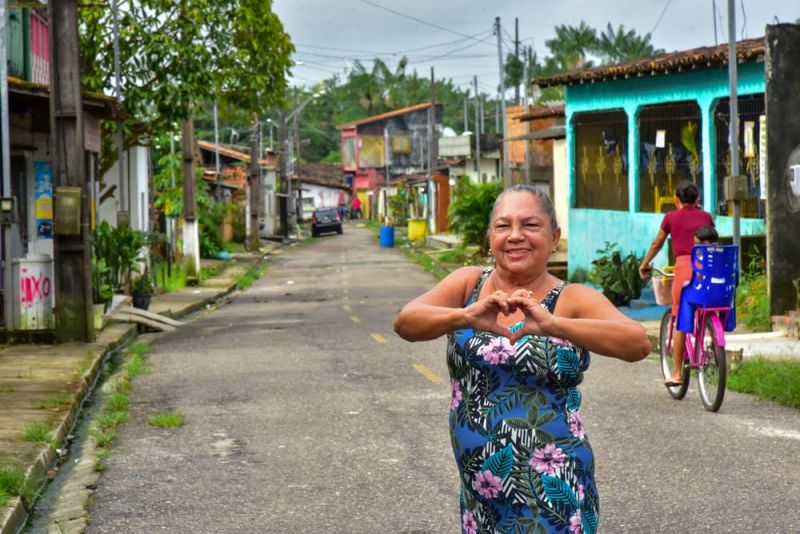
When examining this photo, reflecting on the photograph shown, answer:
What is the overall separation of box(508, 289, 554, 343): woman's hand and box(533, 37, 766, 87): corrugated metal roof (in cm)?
1748

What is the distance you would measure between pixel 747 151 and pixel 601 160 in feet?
21.3

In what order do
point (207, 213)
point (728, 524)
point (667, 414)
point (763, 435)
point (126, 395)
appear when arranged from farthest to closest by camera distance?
point (207, 213)
point (126, 395)
point (667, 414)
point (763, 435)
point (728, 524)

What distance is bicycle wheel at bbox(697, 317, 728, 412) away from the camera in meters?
10.5

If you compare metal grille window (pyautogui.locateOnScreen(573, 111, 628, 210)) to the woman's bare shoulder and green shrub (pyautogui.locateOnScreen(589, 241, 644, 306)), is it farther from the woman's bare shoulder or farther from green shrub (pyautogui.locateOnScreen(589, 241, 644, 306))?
the woman's bare shoulder

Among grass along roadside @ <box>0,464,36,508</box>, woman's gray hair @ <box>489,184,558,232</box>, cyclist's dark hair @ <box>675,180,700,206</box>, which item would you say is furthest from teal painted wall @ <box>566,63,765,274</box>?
woman's gray hair @ <box>489,184,558,232</box>

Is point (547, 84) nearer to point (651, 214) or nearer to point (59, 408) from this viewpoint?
point (651, 214)

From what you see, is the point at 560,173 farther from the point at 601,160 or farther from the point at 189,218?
the point at 601,160

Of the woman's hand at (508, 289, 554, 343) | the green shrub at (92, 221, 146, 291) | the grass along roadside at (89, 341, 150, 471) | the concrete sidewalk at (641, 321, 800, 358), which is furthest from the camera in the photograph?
the green shrub at (92, 221, 146, 291)

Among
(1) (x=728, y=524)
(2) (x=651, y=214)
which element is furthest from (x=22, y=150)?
(1) (x=728, y=524)

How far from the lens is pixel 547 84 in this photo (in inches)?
1089

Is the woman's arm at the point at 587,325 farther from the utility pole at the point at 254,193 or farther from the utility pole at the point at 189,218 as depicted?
the utility pole at the point at 254,193

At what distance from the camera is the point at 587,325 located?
409 centimetres

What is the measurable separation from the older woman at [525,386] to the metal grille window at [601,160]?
73.2 feet

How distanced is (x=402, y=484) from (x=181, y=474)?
1.49 metres
